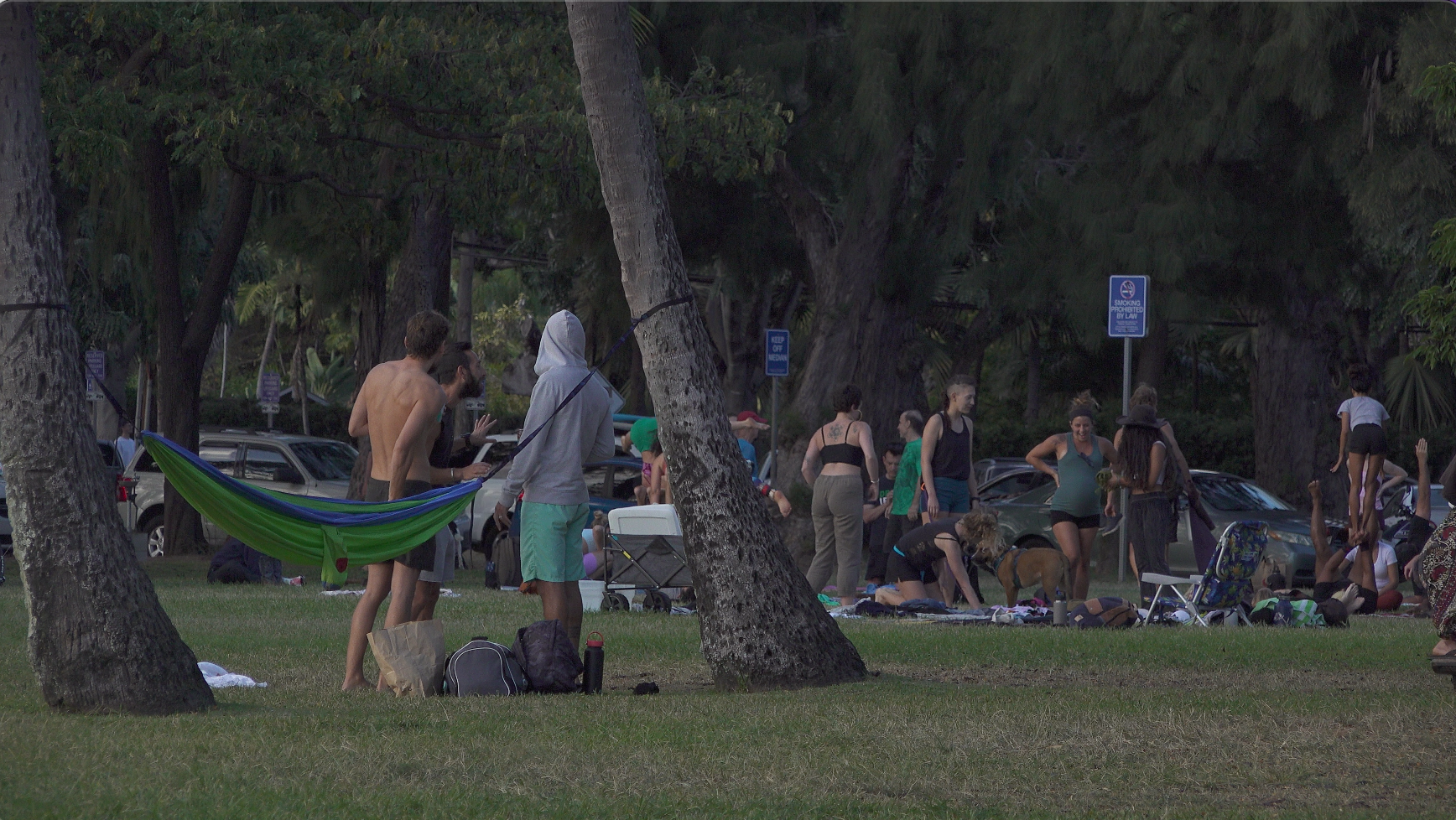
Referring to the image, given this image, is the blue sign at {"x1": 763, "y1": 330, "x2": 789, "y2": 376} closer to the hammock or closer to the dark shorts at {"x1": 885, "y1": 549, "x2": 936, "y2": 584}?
the dark shorts at {"x1": 885, "y1": 549, "x2": 936, "y2": 584}

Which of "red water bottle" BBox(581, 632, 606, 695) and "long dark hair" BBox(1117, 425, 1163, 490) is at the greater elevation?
"long dark hair" BBox(1117, 425, 1163, 490)

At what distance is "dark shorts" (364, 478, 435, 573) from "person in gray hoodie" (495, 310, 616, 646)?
394 mm

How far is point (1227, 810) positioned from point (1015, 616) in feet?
23.3

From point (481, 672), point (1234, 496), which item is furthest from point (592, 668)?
point (1234, 496)

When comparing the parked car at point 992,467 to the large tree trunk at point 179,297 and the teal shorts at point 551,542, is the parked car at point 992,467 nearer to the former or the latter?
the large tree trunk at point 179,297

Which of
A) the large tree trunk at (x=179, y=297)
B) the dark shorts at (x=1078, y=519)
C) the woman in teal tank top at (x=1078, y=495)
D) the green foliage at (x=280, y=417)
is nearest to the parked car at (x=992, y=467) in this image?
the woman in teal tank top at (x=1078, y=495)

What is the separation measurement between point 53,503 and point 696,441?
3014 mm

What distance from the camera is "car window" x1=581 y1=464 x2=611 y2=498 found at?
19.9 meters

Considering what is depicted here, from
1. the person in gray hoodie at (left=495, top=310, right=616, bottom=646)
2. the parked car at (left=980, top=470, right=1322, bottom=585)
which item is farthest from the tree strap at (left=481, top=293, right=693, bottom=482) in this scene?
the parked car at (left=980, top=470, right=1322, bottom=585)

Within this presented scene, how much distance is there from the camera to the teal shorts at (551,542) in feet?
27.8

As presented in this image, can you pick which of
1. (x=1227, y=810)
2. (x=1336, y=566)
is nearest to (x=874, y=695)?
(x=1227, y=810)

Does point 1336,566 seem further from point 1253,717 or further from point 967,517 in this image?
point 1253,717

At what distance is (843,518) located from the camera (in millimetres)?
13789

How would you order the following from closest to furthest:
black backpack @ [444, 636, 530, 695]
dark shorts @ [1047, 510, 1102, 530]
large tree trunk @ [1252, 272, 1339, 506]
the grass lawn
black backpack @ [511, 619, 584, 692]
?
the grass lawn
black backpack @ [444, 636, 530, 695]
black backpack @ [511, 619, 584, 692]
dark shorts @ [1047, 510, 1102, 530]
large tree trunk @ [1252, 272, 1339, 506]
